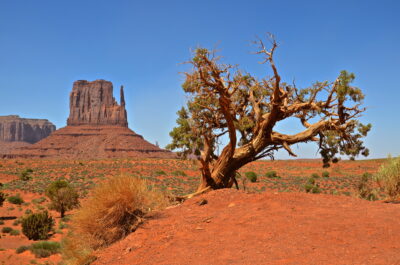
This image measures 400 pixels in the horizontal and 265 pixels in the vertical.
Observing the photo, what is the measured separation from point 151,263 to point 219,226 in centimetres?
160

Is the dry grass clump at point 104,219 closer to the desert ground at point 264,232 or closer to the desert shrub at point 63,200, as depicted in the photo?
the desert ground at point 264,232

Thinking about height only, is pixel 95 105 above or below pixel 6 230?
above

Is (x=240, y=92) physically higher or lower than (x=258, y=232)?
higher

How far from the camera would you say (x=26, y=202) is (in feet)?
94.2

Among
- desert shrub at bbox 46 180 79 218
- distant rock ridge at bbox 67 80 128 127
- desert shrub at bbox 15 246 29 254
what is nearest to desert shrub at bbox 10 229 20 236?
desert shrub at bbox 15 246 29 254

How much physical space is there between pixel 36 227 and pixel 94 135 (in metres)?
125

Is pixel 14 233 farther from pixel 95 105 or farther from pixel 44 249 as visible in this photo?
pixel 95 105

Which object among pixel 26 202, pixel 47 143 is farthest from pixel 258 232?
pixel 47 143

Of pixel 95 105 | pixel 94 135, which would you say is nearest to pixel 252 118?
pixel 94 135

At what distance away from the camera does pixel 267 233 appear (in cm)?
604

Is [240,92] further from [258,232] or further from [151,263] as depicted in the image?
[151,263]

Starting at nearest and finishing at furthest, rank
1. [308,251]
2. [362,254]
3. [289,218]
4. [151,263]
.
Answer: [362,254], [308,251], [151,263], [289,218]

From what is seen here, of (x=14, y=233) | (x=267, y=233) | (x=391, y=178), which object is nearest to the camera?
(x=267, y=233)

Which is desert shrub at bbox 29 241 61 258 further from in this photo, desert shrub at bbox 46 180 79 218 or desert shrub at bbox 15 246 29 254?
desert shrub at bbox 46 180 79 218
